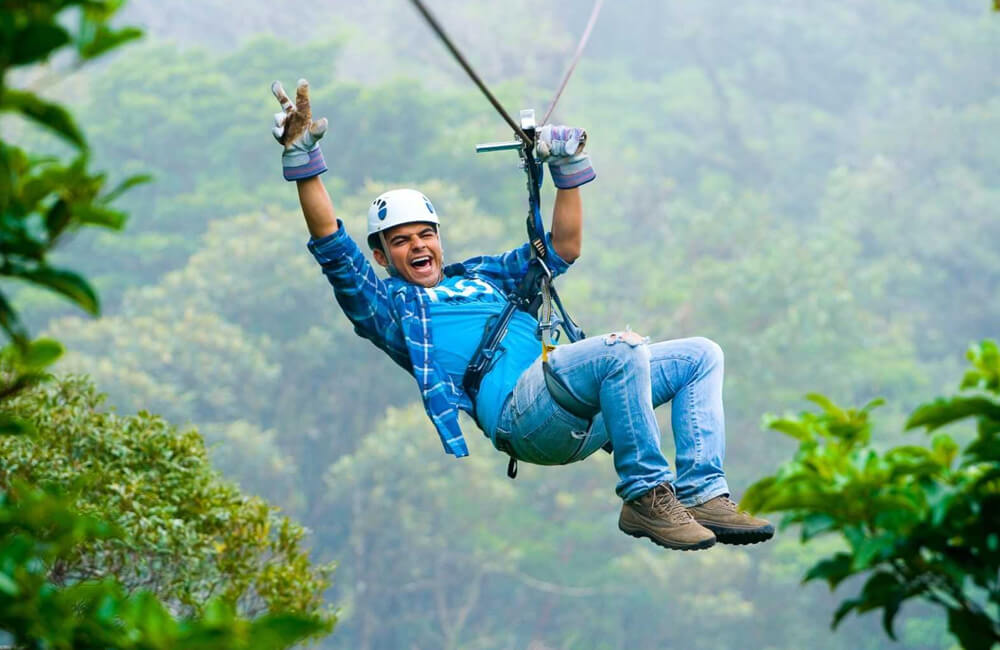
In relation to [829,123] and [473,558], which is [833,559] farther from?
[829,123]

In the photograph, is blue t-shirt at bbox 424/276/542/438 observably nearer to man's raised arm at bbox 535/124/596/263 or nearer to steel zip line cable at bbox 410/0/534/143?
man's raised arm at bbox 535/124/596/263

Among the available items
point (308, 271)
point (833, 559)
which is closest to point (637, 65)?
point (308, 271)

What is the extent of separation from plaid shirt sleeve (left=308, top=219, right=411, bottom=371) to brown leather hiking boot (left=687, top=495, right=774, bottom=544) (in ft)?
3.13

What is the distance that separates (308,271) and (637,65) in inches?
764

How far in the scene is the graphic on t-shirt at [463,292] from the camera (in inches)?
162

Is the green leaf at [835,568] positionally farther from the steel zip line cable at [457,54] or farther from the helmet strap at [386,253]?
the helmet strap at [386,253]

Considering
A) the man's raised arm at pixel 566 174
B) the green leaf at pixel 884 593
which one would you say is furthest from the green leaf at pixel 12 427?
the man's raised arm at pixel 566 174

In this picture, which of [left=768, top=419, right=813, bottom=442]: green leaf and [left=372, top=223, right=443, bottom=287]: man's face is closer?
[left=768, top=419, right=813, bottom=442]: green leaf

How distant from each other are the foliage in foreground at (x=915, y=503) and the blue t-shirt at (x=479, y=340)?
204cm

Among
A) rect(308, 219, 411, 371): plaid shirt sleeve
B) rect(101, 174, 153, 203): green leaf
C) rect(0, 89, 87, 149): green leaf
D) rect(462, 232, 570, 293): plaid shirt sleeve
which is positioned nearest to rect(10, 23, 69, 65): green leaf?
rect(0, 89, 87, 149): green leaf

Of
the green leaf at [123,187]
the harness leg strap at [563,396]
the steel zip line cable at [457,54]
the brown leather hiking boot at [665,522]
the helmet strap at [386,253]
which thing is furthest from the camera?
the helmet strap at [386,253]

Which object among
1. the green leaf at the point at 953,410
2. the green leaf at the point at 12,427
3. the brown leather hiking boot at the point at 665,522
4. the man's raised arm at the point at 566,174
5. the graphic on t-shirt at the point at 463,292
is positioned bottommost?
the brown leather hiking boot at the point at 665,522

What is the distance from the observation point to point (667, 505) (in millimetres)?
3592

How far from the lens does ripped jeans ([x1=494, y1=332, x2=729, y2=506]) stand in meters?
3.56
